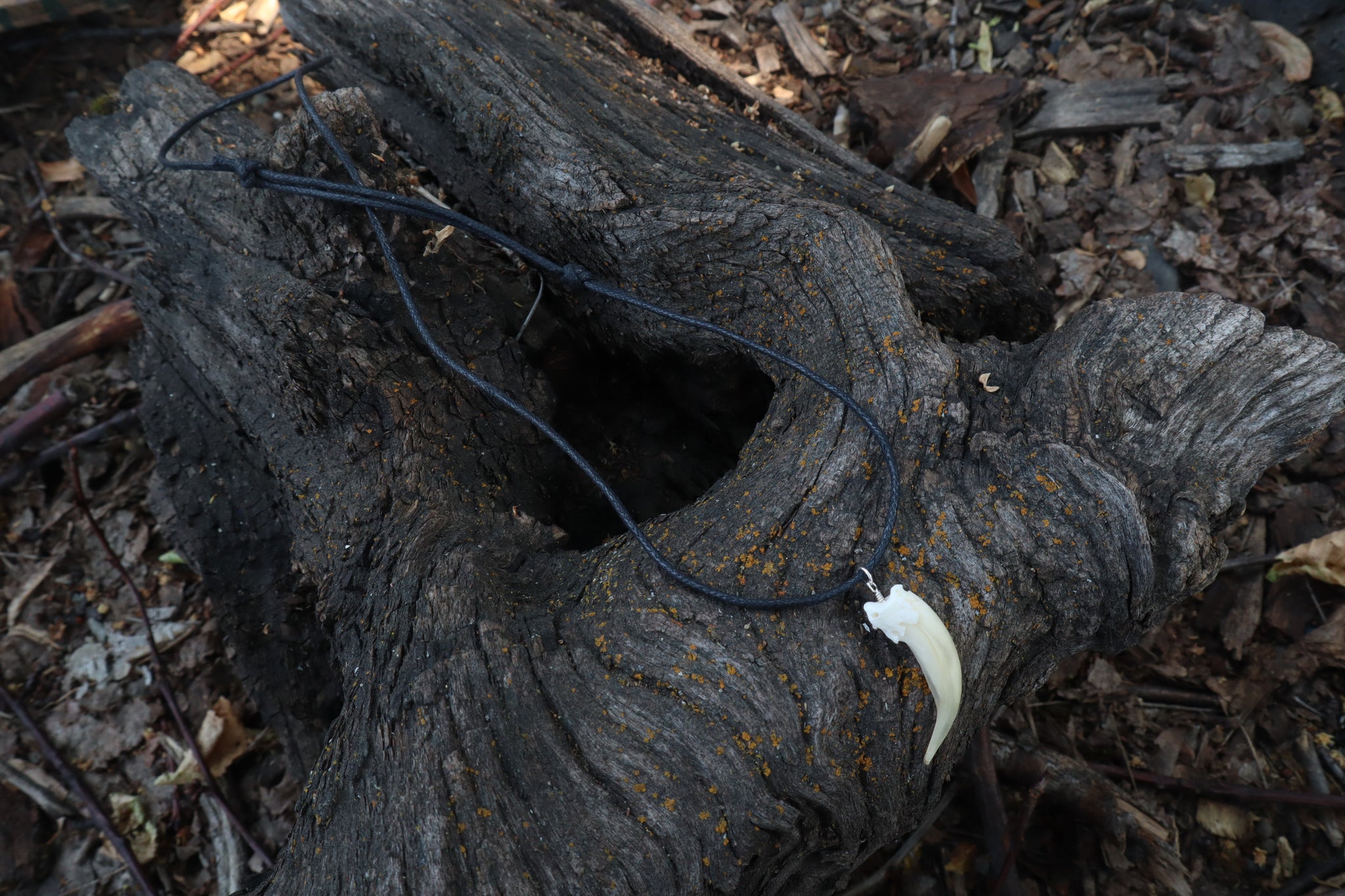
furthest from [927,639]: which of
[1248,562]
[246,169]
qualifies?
[246,169]

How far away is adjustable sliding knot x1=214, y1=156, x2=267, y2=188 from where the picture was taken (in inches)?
78.8

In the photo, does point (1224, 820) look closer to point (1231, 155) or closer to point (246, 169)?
point (1231, 155)

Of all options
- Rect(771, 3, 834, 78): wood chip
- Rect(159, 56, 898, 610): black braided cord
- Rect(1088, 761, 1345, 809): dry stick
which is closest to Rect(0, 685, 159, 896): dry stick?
Rect(159, 56, 898, 610): black braided cord

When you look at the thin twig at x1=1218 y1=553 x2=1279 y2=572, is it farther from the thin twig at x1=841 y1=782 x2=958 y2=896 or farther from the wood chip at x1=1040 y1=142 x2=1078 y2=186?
the wood chip at x1=1040 y1=142 x2=1078 y2=186

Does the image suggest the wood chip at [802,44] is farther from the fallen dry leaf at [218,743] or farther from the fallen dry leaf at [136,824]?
the fallen dry leaf at [136,824]

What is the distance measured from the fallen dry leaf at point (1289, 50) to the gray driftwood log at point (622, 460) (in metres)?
1.89

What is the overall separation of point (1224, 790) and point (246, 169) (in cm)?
326

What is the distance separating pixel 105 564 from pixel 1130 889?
3.73 m

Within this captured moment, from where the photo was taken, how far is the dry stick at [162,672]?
Answer: 2539 mm

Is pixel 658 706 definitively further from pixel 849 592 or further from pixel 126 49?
pixel 126 49

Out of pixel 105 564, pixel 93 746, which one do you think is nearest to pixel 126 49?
pixel 105 564

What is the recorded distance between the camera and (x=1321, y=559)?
2.43 meters

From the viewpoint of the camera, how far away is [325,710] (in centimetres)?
238

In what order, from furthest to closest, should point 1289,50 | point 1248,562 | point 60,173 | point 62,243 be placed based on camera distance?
1. point 60,173
2. point 62,243
3. point 1289,50
4. point 1248,562
